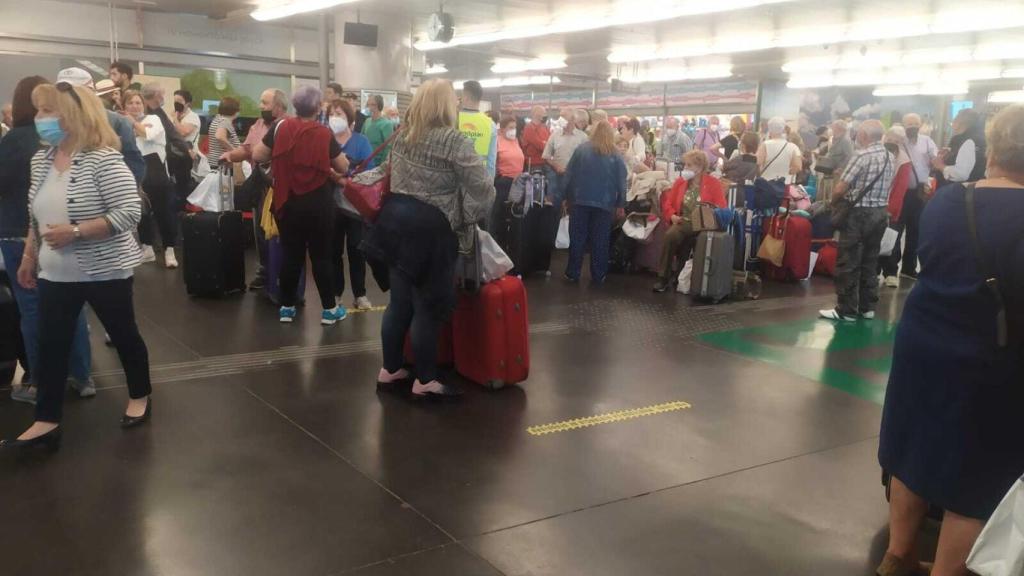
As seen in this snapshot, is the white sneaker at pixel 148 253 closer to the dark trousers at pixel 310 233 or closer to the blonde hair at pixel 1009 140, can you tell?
the dark trousers at pixel 310 233

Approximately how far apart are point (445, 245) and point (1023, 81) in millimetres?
18603

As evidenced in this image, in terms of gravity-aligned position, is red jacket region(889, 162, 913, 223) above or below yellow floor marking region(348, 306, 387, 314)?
above

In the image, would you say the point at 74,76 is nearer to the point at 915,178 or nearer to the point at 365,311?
the point at 365,311

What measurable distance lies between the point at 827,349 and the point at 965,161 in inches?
137

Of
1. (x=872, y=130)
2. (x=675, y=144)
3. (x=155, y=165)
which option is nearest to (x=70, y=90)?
(x=155, y=165)

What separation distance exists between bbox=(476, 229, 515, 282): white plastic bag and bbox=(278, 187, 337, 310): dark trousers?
1.42 m

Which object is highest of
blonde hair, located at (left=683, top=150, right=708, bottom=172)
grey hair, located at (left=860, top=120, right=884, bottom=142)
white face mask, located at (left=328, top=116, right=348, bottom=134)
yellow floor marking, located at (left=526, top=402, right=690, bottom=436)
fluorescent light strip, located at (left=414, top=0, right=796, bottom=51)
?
fluorescent light strip, located at (left=414, top=0, right=796, bottom=51)

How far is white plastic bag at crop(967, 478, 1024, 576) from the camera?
1948 mm

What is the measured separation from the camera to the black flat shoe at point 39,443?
10.5ft

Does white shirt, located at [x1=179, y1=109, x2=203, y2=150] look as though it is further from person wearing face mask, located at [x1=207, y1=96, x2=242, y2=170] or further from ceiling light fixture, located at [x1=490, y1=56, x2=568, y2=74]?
ceiling light fixture, located at [x1=490, y1=56, x2=568, y2=74]

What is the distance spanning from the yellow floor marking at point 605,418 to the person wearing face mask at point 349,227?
2229 mm

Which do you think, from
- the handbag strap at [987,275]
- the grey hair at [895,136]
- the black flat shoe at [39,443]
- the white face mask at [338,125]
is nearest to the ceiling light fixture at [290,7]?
the white face mask at [338,125]

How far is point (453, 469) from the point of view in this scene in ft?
10.6

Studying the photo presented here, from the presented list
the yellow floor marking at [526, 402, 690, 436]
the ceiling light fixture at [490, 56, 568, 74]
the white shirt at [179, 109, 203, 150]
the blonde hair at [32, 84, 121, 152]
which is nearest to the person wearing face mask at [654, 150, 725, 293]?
the yellow floor marking at [526, 402, 690, 436]
